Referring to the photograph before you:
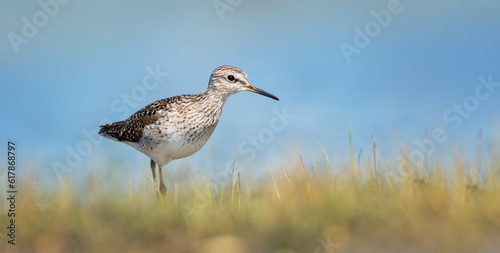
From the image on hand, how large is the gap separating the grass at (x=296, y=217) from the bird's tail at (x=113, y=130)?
8.24 feet

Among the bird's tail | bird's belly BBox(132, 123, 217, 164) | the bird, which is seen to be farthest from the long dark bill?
the bird's tail

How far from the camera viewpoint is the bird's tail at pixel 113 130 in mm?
10078

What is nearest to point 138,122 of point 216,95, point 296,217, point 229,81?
point 216,95

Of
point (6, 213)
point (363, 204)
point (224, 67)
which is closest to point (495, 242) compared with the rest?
point (363, 204)

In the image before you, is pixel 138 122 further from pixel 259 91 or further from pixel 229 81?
pixel 259 91

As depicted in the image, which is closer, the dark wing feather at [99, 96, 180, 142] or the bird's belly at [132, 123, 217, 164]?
the bird's belly at [132, 123, 217, 164]

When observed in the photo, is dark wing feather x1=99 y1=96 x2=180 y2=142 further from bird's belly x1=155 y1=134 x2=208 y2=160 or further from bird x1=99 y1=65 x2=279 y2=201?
bird's belly x1=155 y1=134 x2=208 y2=160

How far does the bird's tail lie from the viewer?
10078mm

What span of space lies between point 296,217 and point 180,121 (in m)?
3.31

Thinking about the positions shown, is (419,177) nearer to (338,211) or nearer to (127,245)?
(338,211)

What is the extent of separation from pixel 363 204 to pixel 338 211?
1.24ft

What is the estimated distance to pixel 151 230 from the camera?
6328 mm

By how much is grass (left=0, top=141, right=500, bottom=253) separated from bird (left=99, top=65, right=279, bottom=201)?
1.27 metres

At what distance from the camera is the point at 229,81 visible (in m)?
9.38
